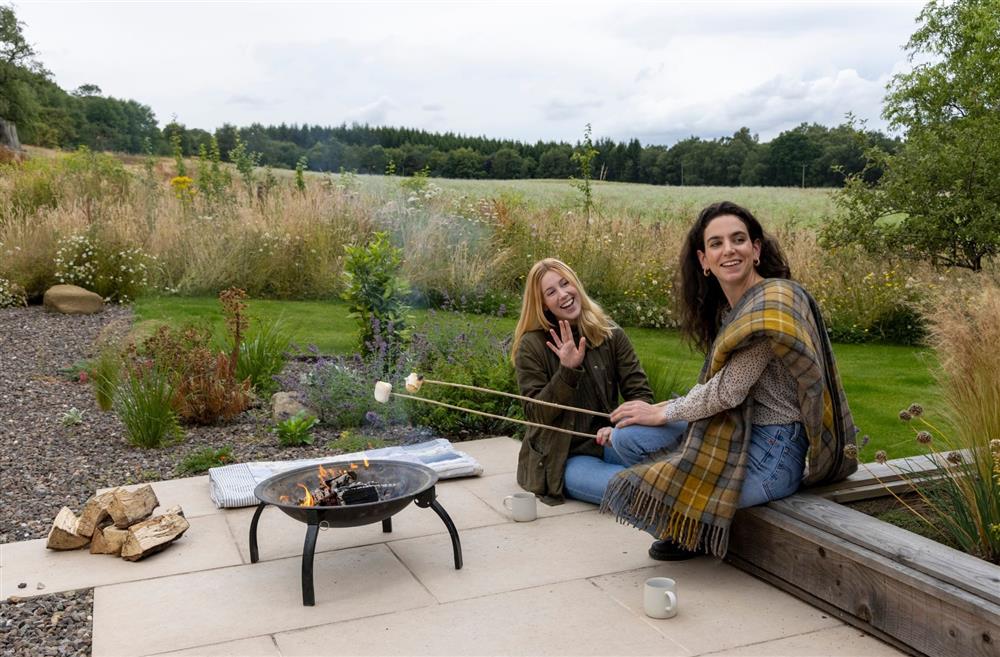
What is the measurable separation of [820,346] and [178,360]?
3.96 metres

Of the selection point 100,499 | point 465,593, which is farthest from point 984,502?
point 100,499

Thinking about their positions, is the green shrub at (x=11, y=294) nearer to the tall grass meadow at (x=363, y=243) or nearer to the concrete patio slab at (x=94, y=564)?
the tall grass meadow at (x=363, y=243)

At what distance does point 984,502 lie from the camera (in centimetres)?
278

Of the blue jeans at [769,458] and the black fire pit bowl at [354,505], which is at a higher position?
the blue jeans at [769,458]

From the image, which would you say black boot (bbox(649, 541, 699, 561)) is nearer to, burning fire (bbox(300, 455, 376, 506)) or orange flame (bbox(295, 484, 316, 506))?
burning fire (bbox(300, 455, 376, 506))

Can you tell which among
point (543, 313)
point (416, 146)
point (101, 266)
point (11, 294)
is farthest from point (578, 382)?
point (416, 146)

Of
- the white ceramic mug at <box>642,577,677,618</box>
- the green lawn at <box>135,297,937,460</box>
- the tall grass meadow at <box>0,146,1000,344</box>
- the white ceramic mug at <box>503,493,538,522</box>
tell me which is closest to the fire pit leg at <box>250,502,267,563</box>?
the white ceramic mug at <box>503,493,538,522</box>

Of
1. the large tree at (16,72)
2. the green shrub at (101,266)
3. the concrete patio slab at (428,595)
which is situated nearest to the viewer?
the concrete patio slab at (428,595)

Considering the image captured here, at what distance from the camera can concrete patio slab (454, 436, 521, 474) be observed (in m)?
4.77

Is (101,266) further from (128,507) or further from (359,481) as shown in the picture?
(359,481)

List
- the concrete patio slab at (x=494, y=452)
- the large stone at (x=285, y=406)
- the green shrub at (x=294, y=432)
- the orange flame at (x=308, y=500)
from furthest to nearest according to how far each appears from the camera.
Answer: the large stone at (x=285, y=406)
the green shrub at (x=294, y=432)
the concrete patio slab at (x=494, y=452)
the orange flame at (x=308, y=500)

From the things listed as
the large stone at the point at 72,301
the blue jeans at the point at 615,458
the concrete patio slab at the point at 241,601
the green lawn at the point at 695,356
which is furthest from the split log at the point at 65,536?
the large stone at the point at 72,301

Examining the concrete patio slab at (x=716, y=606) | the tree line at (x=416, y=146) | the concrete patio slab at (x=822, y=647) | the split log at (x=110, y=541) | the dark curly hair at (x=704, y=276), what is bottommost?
the split log at (x=110, y=541)

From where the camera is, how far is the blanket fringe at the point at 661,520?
3.11 m
